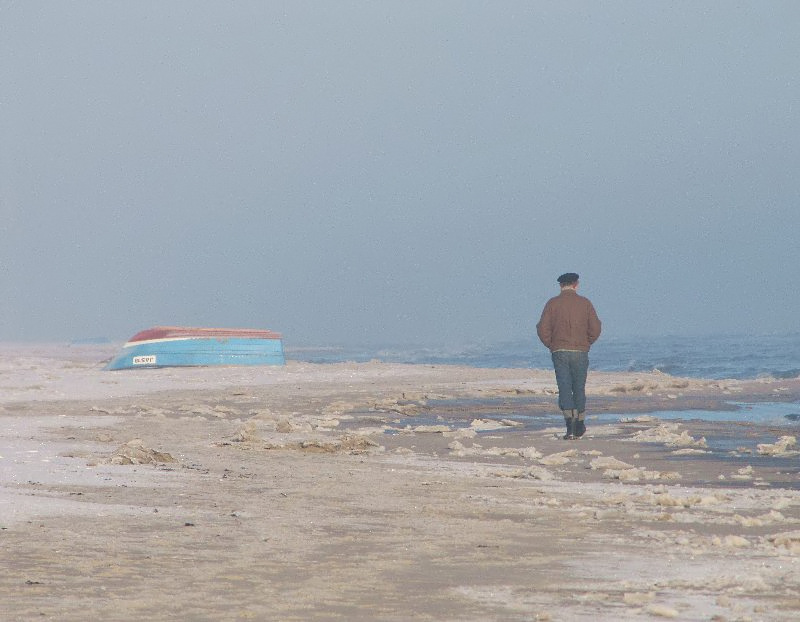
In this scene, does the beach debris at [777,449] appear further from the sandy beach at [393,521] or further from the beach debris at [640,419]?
the beach debris at [640,419]

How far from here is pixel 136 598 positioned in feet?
18.1

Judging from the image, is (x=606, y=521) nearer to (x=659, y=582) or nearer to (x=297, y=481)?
(x=659, y=582)

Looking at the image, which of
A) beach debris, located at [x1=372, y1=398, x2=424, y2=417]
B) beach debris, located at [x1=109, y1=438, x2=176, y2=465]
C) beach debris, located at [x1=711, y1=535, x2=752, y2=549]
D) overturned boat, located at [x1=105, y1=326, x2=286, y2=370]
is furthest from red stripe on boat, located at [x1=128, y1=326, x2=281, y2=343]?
beach debris, located at [x1=711, y1=535, x2=752, y2=549]

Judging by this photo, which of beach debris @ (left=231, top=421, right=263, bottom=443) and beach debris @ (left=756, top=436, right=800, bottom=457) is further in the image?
beach debris @ (left=231, top=421, right=263, bottom=443)

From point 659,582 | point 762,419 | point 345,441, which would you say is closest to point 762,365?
point 762,419

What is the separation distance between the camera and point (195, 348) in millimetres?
35250

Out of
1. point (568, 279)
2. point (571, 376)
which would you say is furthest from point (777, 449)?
point (568, 279)

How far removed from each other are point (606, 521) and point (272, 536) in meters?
2.16

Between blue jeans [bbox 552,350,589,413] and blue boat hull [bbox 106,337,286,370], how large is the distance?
20.7 meters

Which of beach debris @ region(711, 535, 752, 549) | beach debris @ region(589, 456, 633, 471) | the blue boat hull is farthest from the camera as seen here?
the blue boat hull

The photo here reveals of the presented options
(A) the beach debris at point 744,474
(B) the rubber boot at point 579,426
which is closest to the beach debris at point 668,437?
(B) the rubber boot at point 579,426

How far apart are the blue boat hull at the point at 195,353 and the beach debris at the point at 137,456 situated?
23282 mm

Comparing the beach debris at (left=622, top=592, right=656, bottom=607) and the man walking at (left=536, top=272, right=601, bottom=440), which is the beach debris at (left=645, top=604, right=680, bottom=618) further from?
the man walking at (left=536, top=272, right=601, bottom=440)

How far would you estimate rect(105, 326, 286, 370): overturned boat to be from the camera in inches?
1373
